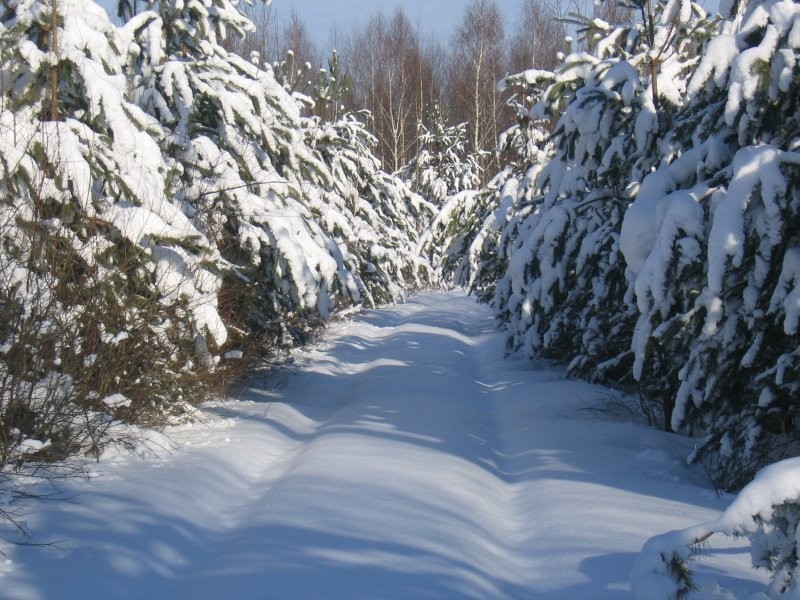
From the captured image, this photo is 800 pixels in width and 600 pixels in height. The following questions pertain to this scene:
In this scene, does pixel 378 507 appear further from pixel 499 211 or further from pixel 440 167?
pixel 440 167

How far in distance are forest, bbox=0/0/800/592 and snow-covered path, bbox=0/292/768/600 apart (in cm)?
56

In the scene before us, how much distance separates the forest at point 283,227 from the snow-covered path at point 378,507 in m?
0.56

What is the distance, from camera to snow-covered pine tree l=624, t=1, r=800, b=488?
160 inches

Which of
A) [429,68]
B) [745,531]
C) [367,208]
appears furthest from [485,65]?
[745,531]

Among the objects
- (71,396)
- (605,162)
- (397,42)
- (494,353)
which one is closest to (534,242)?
(605,162)

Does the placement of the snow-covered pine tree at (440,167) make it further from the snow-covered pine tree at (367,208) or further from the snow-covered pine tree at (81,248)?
the snow-covered pine tree at (81,248)

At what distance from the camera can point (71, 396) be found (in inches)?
190

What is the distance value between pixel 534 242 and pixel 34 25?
201 inches

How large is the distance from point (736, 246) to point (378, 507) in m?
2.48

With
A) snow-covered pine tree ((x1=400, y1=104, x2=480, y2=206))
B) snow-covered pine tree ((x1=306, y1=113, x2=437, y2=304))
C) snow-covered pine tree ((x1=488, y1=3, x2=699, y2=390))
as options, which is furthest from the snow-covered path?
snow-covered pine tree ((x1=400, y1=104, x2=480, y2=206))

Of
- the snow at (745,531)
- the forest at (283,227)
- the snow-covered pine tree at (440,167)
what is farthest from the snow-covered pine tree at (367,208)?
the snow at (745,531)

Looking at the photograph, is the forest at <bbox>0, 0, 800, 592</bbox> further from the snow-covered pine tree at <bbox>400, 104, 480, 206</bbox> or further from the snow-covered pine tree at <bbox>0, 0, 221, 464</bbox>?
the snow-covered pine tree at <bbox>400, 104, 480, 206</bbox>

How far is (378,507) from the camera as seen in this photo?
4.30m

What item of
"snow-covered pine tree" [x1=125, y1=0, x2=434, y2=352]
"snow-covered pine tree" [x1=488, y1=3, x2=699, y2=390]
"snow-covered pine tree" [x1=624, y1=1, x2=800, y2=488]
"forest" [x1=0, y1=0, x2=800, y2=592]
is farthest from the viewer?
"snow-covered pine tree" [x1=125, y1=0, x2=434, y2=352]
